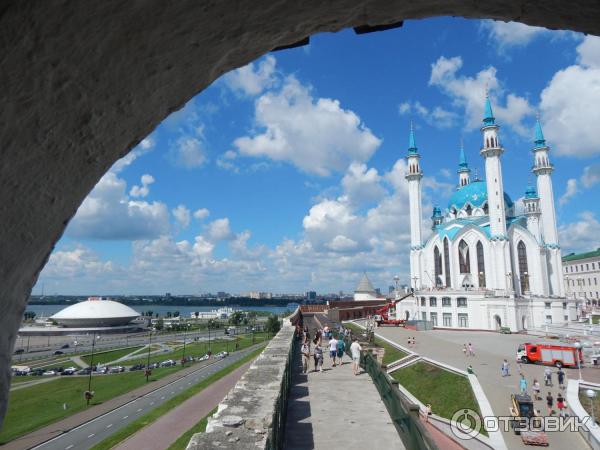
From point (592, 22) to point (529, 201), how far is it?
2490 inches

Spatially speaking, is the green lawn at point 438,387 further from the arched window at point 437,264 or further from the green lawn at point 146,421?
the arched window at point 437,264

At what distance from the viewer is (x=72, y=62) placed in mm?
1409

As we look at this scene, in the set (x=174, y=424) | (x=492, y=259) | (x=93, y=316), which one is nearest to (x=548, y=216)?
(x=492, y=259)

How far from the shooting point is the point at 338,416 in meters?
6.72

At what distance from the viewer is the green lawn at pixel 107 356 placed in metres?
57.5

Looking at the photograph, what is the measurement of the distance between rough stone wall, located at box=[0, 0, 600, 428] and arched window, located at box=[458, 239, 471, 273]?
181 feet

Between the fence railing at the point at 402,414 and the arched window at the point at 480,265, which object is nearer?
the fence railing at the point at 402,414

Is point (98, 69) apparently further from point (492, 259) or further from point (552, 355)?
point (492, 259)

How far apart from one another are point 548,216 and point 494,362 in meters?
35.5

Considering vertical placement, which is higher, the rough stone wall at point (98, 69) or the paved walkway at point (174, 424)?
the rough stone wall at point (98, 69)

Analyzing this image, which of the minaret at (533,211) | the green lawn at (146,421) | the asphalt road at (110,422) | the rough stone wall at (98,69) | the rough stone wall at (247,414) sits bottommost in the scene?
the asphalt road at (110,422)

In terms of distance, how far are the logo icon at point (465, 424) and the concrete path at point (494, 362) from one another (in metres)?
1.01

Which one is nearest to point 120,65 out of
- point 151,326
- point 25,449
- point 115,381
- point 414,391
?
point 414,391

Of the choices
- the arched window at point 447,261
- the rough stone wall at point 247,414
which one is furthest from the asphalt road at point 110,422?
the arched window at point 447,261
